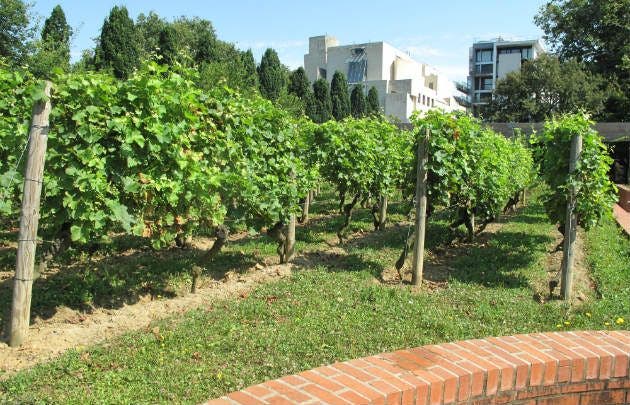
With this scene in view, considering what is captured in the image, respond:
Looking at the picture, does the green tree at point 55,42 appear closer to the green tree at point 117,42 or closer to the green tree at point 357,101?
the green tree at point 117,42

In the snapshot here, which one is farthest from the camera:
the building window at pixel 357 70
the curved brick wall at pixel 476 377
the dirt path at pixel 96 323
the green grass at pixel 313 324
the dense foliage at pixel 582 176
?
the building window at pixel 357 70

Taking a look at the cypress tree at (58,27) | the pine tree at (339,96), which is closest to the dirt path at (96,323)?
the cypress tree at (58,27)

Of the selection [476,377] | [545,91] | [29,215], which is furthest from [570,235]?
[545,91]

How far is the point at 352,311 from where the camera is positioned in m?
5.44

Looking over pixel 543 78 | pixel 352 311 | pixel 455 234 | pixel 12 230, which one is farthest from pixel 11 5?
pixel 543 78

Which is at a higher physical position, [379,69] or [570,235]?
[379,69]

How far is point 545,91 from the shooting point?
3988 centimetres

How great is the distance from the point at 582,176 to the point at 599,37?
1491 inches

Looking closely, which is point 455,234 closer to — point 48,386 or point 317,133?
point 317,133

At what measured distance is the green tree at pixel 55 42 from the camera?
2183cm

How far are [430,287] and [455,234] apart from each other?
295 cm

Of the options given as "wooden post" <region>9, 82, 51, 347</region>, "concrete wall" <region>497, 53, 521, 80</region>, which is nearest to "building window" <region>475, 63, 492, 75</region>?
"concrete wall" <region>497, 53, 521, 80</region>

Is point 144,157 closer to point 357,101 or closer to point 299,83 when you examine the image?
point 299,83

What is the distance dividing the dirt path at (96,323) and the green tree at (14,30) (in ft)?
85.1
